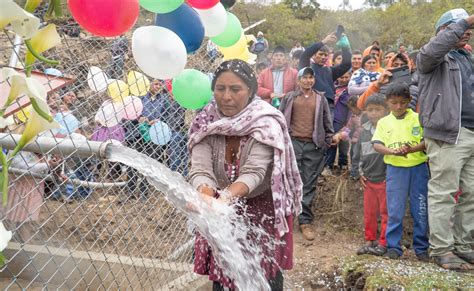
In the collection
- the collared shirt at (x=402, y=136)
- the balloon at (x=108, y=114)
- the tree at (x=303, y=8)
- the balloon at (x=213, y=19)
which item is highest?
the tree at (x=303, y=8)

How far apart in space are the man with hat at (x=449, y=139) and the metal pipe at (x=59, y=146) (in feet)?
7.74

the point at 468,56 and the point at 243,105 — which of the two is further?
the point at 468,56

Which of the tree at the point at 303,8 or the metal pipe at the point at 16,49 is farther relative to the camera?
the tree at the point at 303,8

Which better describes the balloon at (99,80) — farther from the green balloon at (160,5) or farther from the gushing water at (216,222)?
the gushing water at (216,222)

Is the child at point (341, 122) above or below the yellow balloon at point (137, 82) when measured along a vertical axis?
below

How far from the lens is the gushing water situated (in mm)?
1802

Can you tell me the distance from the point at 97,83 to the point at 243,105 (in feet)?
3.58

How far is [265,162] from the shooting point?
2.09 metres

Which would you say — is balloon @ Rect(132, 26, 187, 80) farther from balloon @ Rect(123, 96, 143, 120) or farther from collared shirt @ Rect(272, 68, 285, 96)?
collared shirt @ Rect(272, 68, 285, 96)

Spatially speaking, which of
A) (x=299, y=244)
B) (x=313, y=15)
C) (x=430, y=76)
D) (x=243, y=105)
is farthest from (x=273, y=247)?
(x=313, y=15)

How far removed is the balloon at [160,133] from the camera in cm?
308

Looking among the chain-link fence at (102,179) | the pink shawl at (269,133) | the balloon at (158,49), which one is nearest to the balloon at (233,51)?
the chain-link fence at (102,179)

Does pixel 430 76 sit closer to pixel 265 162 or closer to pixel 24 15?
pixel 265 162

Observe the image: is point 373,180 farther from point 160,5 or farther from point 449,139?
point 160,5
